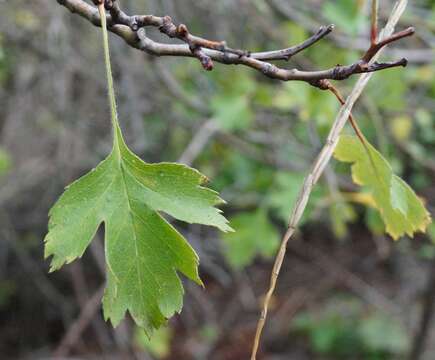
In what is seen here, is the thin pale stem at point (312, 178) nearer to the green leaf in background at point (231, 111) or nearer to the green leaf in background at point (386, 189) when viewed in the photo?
the green leaf in background at point (386, 189)

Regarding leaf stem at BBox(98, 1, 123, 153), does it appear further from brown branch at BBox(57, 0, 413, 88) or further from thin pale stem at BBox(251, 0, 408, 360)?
thin pale stem at BBox(251, 0, 408, 360)

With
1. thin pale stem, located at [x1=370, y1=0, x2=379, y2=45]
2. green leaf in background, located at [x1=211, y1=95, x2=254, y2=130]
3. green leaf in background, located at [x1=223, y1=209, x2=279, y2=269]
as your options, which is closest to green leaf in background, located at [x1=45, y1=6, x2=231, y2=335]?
thin pale stem, located at [x1=370, y1=0, x2=379, y2=45]

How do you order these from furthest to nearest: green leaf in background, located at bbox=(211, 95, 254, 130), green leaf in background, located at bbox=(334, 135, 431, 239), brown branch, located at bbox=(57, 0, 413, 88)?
1. green leaf in background, located at bbox=(211, 95, 254, 130)
2. green leaf in background, located at bbox=(334, 135, 431, 239)
3. brown branch, located at bbox=(57, 0, 413, 88)

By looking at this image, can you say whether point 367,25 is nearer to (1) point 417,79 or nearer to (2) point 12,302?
(1) point 417,79

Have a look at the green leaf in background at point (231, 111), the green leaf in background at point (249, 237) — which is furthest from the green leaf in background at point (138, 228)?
the green leaf in background at point (249, 237)

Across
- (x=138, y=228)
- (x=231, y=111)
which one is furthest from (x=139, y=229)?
(x=231, y=111)

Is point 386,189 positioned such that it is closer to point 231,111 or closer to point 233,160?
point 231,111
